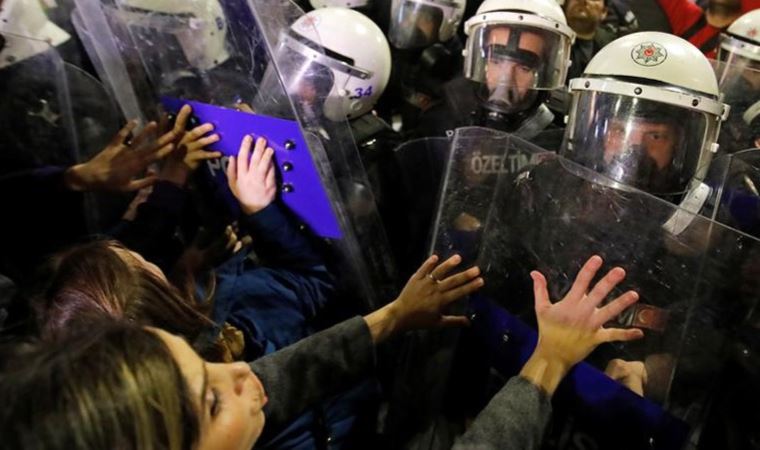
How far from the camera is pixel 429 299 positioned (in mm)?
1129

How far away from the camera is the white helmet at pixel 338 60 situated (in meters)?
1.39

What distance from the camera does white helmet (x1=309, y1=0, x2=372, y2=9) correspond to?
262 cm

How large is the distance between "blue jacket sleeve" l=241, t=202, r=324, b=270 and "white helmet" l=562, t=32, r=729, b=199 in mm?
724

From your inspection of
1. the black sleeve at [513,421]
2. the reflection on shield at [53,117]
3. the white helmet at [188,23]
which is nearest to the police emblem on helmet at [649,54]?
the black sleeve at [513,421]

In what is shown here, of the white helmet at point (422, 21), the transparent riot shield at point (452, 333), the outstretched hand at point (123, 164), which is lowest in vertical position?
the transparent riot shield at point (452, 333)

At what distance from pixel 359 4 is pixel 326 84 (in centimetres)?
148

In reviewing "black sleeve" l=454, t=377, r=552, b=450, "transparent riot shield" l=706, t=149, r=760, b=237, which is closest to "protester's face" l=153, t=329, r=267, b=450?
"black sleeve" l=454, t=377, r=552, b=450

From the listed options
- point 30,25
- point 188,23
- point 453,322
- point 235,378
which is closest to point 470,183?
point 453,322

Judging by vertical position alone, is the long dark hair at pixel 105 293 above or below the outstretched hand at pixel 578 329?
above

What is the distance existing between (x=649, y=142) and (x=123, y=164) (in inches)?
49.1

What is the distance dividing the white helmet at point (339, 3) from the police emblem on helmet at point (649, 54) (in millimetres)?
1579

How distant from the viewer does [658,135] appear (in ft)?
4.32

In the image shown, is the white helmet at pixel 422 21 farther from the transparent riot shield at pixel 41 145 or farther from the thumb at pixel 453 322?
the thumb at pixel 453 322

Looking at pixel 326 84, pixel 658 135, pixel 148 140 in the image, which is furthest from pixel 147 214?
pixel 658 135
